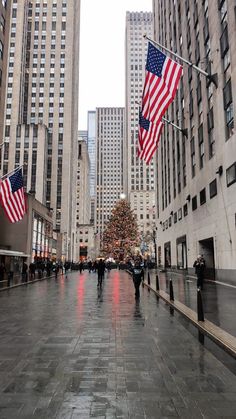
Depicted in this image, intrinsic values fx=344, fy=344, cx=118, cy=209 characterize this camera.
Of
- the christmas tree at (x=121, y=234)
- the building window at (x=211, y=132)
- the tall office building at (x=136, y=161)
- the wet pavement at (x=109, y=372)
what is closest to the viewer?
the wet pavement at (x=109, y=372)

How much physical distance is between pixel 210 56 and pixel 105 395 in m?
29.2

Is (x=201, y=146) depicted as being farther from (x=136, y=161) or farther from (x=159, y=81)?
(x=136, y=161)

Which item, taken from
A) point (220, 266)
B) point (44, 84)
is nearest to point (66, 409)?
point (220, 266)

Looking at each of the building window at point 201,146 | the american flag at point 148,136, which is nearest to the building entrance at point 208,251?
the building window at point 201,146

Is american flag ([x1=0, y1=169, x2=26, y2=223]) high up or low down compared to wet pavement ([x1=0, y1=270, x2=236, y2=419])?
up

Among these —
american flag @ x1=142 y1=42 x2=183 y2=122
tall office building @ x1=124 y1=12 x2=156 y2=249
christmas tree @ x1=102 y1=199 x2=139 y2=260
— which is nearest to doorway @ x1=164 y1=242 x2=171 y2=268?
christmas tree @ x1=102 y1=199 x2=139 y2=260

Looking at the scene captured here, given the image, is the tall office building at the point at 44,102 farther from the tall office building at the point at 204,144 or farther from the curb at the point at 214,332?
the curb at the point at 214,332

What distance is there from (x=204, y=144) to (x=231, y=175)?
7.79 metres

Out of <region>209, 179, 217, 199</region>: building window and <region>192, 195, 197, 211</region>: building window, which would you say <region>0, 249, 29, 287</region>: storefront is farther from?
<region>209, 179, 217, 199</region>: building window

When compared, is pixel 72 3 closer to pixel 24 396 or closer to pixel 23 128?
pixel 23 128

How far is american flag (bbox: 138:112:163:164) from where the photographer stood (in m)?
18.7

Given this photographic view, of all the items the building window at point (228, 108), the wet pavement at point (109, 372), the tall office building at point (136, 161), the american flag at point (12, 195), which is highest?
the tall office building at point (136, 161)

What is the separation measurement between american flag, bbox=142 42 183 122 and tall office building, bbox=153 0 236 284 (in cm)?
788

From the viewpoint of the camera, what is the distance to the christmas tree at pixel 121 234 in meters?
85.4
